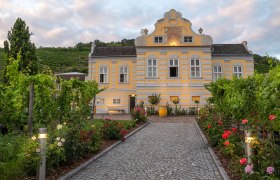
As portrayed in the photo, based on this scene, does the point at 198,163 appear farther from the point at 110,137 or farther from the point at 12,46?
the point at 12,46

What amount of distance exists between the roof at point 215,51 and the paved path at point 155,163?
22104mm

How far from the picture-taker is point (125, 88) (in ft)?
104

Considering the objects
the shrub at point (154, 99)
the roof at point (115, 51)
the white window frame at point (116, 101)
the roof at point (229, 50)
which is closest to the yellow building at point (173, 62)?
the shrub at point (154, 99)

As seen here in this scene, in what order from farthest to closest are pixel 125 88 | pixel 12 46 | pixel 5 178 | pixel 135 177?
pixel 125 88
pixel 12 46
pixel 135 177
pixel 5 178

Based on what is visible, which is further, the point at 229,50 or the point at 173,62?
the point at 229,50

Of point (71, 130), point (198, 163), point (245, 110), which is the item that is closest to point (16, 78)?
point (71, 130)

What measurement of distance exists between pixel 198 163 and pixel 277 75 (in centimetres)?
494

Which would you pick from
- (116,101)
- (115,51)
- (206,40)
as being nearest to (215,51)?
(206,40)

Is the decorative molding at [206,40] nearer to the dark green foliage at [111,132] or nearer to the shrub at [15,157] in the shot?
the dark green foliage at [111,132]

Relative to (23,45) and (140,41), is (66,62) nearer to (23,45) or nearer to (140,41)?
(140,41)

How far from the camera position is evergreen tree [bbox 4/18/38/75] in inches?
935

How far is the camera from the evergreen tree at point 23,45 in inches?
935

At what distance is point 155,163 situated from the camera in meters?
8.05

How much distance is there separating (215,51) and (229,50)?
1694 millimetres
